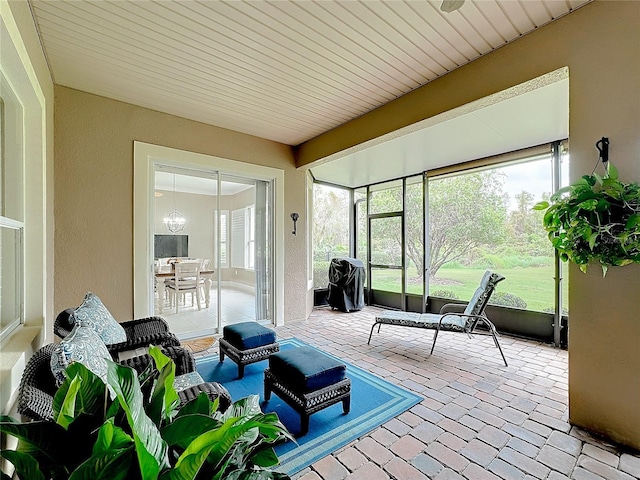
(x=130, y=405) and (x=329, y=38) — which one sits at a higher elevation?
(x=329, y=38)

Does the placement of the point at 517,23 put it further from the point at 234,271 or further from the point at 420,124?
the point at 234,271

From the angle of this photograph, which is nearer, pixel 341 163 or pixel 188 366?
pixel 188 366

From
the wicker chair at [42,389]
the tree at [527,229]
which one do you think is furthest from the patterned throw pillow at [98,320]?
the tree at [527,229]

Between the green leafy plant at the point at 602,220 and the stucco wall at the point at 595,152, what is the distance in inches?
6.9

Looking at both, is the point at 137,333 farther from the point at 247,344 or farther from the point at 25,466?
the point at 25,466

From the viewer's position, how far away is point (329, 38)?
229 cm

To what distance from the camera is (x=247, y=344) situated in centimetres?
291

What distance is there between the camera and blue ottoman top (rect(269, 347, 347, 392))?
212 cm

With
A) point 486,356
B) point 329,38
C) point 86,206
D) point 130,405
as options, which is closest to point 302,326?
point 486,356

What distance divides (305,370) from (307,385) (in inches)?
3.9

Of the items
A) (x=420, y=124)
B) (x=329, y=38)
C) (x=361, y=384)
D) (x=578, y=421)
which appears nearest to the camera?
(x=578, y=421)

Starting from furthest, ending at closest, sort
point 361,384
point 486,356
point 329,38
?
1. point 486,356
2. point 361,384
3. point 329,38

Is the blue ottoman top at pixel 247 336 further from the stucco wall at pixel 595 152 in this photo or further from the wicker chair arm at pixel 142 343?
the stucco wall at pixel 595 152

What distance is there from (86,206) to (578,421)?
4.72 m
